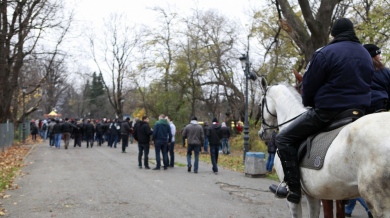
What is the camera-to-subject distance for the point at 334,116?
11.6 ft

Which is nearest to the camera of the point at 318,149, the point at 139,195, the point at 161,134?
the point at 318,149

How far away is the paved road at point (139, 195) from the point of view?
6.89 metres

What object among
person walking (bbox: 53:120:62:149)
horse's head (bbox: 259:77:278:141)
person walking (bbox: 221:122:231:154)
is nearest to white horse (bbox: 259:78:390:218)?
horse's head (bbox: 259:77:278:141)

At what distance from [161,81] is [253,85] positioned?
27.3ft

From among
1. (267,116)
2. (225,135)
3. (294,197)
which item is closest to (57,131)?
(225,135)

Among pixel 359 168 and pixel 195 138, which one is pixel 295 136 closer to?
pixel 359 168

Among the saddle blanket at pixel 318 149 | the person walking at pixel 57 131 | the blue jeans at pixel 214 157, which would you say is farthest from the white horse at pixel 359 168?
the person walking at pixel 57 131

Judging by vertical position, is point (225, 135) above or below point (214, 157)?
above

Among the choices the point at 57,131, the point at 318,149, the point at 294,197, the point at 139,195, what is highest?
the point at 57,131

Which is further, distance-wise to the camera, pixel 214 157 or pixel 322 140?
pixel 214 157

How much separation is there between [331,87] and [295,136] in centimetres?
68

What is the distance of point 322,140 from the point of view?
351 cm

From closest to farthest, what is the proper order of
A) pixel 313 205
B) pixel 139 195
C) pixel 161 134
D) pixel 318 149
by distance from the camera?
pixel 318 149
pixel 313 205
pixel 139 195
pixel 161 134

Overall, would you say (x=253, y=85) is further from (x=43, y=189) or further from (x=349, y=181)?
(x=349, y=181)
